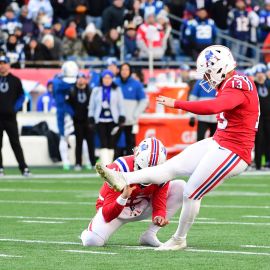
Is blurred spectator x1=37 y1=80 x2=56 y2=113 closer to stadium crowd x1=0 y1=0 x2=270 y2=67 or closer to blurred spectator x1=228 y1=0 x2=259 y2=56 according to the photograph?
stadium crowd x1=0 y1=0 x2=270 y2=67

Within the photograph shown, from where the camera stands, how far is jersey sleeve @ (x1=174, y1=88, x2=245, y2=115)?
8.83 m

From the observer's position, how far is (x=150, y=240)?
9.68 metres

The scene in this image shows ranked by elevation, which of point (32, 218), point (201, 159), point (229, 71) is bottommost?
point (32, 218)

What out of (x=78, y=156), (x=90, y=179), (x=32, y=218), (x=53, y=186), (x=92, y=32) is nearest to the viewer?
(x=32, y=218)

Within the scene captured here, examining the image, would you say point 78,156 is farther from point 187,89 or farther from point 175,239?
point 175,239

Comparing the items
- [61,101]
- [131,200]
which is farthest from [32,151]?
[131,200]

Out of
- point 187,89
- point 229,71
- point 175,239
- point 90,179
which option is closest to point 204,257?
point 175,239

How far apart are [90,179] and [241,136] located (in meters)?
9.30

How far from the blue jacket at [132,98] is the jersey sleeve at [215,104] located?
1129cm

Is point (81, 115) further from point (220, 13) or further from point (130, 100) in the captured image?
point (220, 13)

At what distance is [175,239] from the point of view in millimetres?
9297

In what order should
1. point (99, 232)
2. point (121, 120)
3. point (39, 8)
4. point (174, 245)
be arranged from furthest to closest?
point (39, 8) < point (121, 120) < point (99, 232) < point (174, 245)

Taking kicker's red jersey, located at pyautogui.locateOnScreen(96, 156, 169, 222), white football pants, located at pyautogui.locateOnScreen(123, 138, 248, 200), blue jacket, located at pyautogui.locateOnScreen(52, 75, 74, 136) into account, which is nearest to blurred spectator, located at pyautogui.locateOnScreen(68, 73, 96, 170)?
blue jacket, located at pyautogui.locateOnScreen(52, 75, 74, 136)

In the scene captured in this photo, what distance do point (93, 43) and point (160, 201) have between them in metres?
16.4
